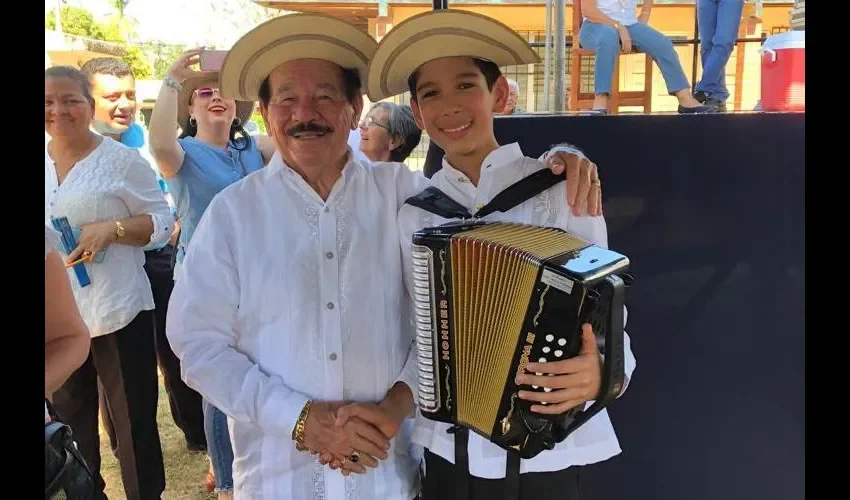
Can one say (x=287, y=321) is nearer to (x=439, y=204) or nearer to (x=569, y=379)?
(x=439, y=204)

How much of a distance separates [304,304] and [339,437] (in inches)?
11.8

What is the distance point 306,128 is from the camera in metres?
1.53

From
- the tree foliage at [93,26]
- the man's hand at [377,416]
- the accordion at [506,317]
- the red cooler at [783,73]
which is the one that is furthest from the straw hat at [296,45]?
the tree foliage at [93,26]

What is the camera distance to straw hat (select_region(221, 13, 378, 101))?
1560mm

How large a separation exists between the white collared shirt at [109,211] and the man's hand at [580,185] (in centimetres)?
181

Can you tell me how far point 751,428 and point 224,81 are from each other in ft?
7.64

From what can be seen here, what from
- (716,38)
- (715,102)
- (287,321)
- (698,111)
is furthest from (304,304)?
(716,38)

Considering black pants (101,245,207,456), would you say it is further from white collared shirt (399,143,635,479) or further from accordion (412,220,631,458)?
accordion (412,220,631,458)

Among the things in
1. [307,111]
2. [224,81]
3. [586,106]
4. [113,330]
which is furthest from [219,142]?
[586,106]

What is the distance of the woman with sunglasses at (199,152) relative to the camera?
8.63 ft

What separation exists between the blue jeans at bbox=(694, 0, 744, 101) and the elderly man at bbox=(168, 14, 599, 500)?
2.86 meters
